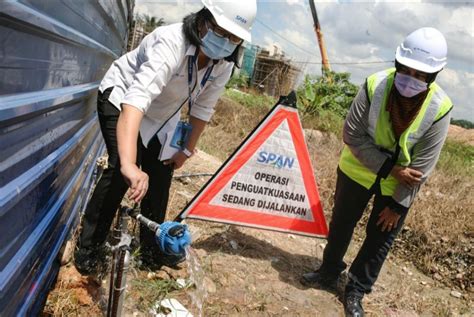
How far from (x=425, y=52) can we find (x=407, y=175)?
2.41 feet

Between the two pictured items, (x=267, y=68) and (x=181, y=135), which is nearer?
(x=181, y=135)

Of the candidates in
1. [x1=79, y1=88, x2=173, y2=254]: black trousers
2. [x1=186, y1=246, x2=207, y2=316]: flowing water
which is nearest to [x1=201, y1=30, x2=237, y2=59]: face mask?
[x1=79, y1=88, x2=173, y2=254]: black trousers

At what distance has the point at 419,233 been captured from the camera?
14.5ft

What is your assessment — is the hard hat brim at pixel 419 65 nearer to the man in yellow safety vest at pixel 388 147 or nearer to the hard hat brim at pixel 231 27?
the man in yellow safety vest at pixel 388 147

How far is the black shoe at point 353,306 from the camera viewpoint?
2.96 meters

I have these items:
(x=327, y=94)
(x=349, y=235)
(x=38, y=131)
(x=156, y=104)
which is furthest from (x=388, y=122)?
(x=327, y=94)

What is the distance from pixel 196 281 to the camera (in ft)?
9.42

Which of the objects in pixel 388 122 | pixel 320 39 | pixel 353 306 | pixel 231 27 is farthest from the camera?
pixel 320 39

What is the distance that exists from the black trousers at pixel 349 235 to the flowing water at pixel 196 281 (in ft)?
3.18

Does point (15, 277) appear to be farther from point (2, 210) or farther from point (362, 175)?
point (362, 175)

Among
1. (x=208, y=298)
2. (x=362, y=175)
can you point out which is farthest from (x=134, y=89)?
(x=362, y=175)

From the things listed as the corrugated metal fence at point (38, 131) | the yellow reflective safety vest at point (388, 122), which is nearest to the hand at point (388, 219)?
the yellow reflective safety vest at point (388, 122)

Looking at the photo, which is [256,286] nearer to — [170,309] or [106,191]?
[170,309]

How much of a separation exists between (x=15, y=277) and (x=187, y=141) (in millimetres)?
1430
